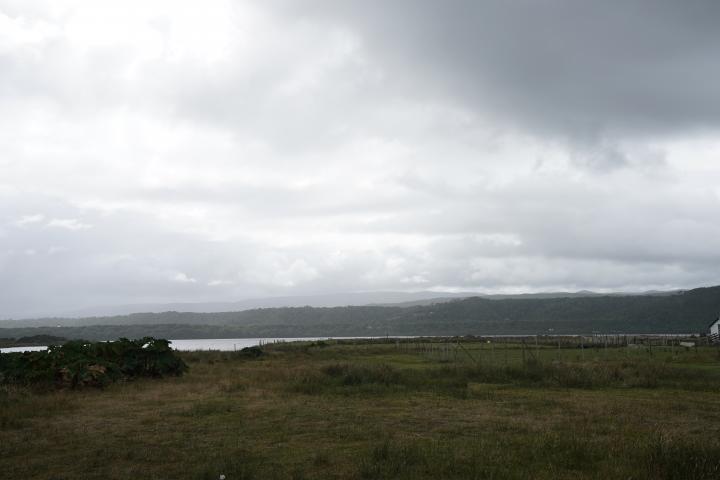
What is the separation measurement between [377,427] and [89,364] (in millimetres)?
17918

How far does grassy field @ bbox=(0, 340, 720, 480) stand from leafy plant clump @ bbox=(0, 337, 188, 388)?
1398mm

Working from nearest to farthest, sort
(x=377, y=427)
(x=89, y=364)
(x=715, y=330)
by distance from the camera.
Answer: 1. (x=377, y=427)
2. (x=89, y=364)
3. (x=715, y=330)

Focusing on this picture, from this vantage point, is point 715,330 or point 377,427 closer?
point 377,427

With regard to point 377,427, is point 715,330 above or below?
below

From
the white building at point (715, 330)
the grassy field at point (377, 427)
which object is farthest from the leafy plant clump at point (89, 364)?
the white building at point (715, 330)

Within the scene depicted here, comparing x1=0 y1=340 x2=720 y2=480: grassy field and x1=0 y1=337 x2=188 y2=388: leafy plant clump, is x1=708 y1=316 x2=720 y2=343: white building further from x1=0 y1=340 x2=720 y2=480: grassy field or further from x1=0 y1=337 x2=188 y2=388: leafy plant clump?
x1=0 y1=337 x2=188 y2=388: leafy plant clump

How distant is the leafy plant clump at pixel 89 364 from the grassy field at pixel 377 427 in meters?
1.40

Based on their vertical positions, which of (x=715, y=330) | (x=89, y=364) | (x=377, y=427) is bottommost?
(x=715, y=330)

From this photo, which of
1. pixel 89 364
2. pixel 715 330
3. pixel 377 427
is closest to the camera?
pixel 377 427

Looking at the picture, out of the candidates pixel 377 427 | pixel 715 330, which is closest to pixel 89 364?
pixel 377 427

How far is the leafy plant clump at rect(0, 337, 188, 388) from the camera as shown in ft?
86.8

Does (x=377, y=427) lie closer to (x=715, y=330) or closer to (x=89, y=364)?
(x=89, y=364)

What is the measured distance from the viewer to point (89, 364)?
2752cm

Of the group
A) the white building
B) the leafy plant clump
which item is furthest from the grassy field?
the white building
